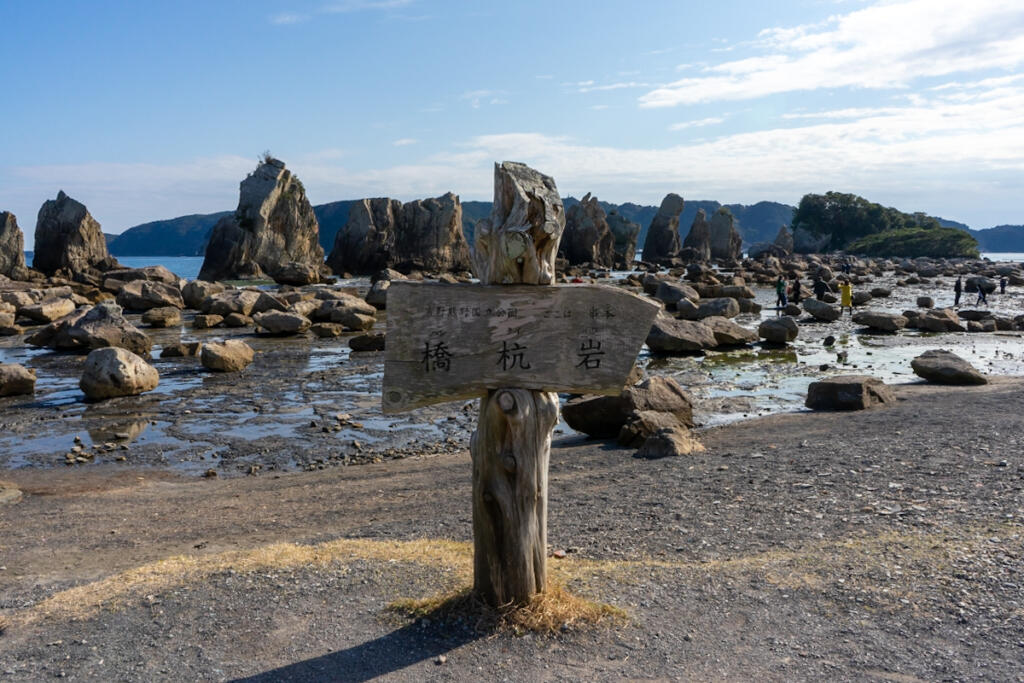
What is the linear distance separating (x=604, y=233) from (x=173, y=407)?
6673 centimetres

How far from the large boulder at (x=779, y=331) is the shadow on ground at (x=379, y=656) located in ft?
69.7

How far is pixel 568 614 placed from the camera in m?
5.61

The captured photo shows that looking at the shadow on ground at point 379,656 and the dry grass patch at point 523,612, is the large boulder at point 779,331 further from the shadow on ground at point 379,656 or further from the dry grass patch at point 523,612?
the shadow on ground at point 379,656

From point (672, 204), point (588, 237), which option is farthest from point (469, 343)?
point (672, 204)

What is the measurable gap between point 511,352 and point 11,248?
167ft

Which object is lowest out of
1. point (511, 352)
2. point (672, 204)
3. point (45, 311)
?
point (45, 311)

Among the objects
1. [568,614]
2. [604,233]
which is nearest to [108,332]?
[568,614]

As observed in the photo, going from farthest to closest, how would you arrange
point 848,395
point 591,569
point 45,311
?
point 45,311, point 848,395, point 591,569

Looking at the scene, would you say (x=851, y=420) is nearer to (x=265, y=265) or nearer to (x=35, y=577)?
(x=35, y=577)

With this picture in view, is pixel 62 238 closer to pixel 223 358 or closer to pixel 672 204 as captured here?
pixel 223 358

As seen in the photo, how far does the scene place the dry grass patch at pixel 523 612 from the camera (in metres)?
5.50

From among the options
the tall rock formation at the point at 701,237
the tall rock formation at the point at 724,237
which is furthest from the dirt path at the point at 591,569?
the tall rock formation at the point at 724,237

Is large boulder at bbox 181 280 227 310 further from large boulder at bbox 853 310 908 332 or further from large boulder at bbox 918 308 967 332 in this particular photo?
large boulder at bbox 918 308 967 332

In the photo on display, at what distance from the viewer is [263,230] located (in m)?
60.9
